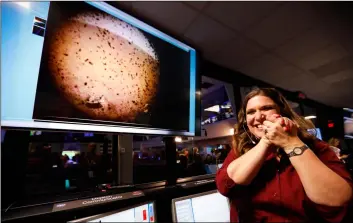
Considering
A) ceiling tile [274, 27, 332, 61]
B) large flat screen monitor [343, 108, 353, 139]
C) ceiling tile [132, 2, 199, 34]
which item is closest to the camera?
ceiling tile [132, 2, 199, 34]

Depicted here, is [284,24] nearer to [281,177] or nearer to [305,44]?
[305,44]

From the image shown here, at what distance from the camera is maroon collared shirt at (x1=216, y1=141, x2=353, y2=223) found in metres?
0.78

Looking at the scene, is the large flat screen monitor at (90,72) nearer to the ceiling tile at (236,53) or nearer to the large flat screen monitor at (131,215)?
the large flat screen monitor at (131,215)

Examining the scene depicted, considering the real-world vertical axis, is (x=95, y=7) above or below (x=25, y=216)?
above

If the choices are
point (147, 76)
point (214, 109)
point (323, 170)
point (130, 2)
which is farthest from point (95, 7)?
point (214, 109)

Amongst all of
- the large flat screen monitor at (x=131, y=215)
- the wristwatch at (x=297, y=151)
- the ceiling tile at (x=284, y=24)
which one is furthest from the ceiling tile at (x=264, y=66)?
the large flat screen monitor at (x=131, y=215)

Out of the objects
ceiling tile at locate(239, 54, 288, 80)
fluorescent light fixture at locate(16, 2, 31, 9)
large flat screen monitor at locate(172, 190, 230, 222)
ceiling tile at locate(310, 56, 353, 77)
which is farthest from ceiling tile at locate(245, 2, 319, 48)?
fluorescent light fixture at locate(16, 2, 31, 9)

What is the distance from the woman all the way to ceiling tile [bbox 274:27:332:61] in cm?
188

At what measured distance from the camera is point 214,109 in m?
7.31

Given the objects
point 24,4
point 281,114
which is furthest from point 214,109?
point 24,4

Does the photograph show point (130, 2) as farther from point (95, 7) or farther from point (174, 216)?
point (174, 216)

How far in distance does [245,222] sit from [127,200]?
2.10 ft

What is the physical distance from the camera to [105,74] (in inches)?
A: 52.0

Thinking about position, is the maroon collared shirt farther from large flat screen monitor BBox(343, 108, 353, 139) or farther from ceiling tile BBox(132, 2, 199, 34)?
large flat screen monitor BBox(343, 108, 353, 139)
